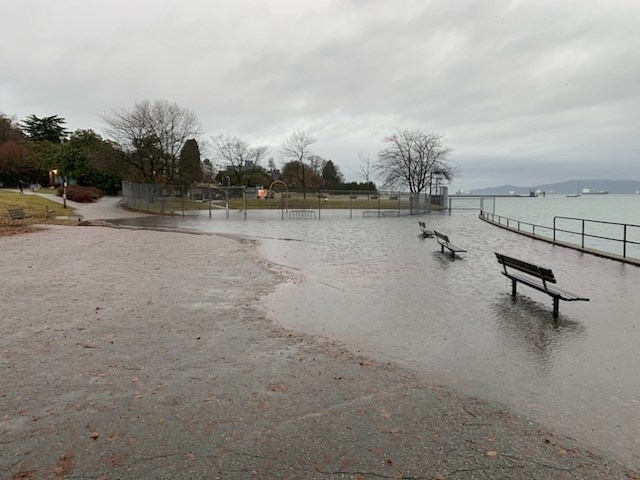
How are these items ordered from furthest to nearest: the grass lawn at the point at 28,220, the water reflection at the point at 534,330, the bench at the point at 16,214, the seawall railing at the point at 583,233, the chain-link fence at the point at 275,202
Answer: the chain-link fence at the point at 275,202, the bench at the point at 16,214, the grass lawn at the point at 28,220, the seawall railing at the point at 583,233, the water reflection at the point at 534,330

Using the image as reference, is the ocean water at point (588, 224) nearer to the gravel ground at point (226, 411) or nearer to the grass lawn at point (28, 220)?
the gravel ground at point (226, 411)

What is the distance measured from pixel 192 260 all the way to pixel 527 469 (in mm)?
11284

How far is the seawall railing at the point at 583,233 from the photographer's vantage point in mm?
16334

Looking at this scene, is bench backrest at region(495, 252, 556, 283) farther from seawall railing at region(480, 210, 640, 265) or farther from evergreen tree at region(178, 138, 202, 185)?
evergreen tree at region(178, 138, 202, 185)

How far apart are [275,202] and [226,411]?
51777mm

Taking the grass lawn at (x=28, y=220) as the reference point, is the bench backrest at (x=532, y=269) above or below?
below

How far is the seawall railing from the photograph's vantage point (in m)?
16.3

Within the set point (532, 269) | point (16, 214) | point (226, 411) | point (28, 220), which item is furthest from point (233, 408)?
point (28, 220)

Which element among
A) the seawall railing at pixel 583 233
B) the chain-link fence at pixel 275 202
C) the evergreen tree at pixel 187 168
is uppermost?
the evergreen tree at pixel 187 168

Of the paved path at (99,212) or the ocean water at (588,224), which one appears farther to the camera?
the paved path at (99,212)

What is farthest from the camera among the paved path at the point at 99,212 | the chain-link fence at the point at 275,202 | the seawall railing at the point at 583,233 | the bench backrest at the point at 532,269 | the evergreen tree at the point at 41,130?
the evergreen tree at the point at 41,130

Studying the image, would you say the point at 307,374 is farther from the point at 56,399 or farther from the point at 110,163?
the point at 110,163

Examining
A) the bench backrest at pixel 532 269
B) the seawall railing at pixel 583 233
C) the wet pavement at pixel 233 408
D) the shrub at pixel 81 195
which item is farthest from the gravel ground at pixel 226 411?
the shrub at pixel 81 195

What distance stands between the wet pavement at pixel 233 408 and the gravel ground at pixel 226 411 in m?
0.02
